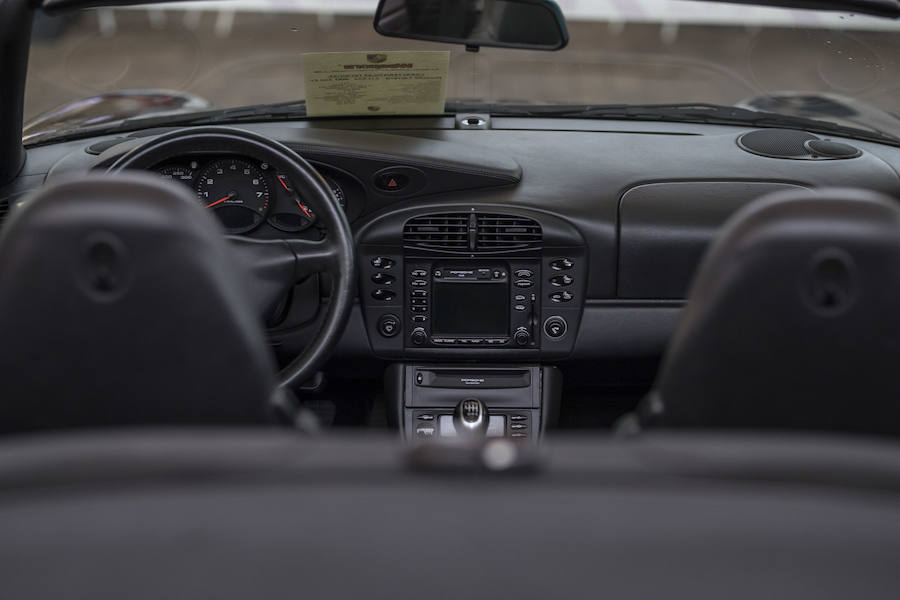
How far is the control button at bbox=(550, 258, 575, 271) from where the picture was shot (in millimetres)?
3047

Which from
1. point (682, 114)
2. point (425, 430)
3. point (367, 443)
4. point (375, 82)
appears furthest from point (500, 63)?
point (367, 443)

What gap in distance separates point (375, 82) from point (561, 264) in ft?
2.62

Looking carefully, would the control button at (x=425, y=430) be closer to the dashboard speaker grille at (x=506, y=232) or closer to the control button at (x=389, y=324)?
the control button at (x=389, y=324)

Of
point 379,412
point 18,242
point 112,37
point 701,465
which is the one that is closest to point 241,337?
point 18,242

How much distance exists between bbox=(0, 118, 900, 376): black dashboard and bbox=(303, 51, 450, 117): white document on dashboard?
4.2 inches

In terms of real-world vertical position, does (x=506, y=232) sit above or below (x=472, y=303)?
above

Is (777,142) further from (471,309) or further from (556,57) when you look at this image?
(556,57)

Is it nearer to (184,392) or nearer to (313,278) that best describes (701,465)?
(184,392)

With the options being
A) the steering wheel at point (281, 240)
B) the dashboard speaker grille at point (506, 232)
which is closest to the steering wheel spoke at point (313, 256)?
the steering wheel at point (281, 240)

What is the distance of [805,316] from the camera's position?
1.31 metres

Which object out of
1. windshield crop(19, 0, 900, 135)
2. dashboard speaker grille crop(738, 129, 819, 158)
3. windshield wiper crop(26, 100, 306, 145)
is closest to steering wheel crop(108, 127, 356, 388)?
windshield wiper crop(26, 100, 306, 145)

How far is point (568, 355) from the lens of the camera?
3.17 m

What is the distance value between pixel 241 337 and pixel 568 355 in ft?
6.32

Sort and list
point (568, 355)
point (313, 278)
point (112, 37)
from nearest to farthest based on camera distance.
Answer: point (313, 278) < point (568, 355) < point (112, 37)
